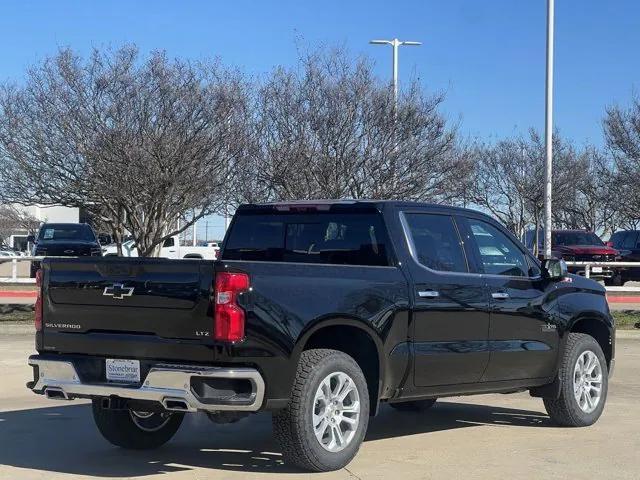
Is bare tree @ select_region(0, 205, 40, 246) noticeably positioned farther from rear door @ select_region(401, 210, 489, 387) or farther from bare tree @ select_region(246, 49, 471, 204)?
rear door @ select_region(401, 210, 489, 387)

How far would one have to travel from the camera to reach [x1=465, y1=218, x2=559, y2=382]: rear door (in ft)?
28.2

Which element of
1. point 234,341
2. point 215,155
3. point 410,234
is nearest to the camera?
point 234,341

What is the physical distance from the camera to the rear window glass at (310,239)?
8156mm

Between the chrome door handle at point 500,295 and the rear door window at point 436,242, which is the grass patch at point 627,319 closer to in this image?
the chrome door handle at point 500,295

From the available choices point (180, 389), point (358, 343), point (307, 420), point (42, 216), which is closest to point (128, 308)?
point (180, 389)

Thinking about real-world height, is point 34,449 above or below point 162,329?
below

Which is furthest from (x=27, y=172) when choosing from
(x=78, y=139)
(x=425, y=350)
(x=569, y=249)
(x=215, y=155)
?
(x=569, y=249)

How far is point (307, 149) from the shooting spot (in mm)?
21484

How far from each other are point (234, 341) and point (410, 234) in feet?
6.99

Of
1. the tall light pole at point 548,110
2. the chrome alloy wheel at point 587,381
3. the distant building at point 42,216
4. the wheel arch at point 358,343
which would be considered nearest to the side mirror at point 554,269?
the chrome alloy wheel at point 587,381

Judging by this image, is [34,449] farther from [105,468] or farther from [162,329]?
[162,329]

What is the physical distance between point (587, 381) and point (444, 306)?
219 cm

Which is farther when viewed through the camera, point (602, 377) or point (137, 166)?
point (137, 166)

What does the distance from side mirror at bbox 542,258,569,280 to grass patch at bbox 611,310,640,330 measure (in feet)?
34.8
